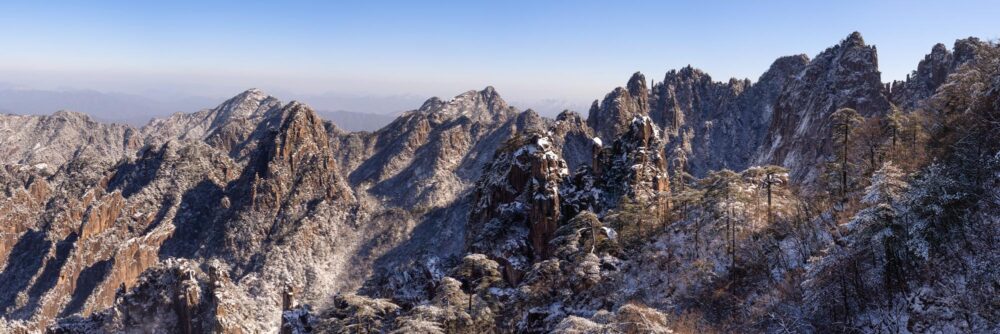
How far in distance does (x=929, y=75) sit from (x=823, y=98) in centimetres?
2059

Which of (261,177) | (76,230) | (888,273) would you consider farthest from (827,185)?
(76,230)

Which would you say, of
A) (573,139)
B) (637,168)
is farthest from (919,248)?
(573,139)

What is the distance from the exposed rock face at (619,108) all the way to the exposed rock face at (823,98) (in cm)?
4441

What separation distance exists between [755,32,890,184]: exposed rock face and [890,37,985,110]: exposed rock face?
3069 millimetres

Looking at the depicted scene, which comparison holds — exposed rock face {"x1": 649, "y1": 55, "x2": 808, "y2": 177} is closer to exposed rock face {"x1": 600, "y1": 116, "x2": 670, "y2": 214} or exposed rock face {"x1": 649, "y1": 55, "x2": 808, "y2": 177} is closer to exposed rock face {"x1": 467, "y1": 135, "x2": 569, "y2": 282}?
exposed rock face {"x1": 600, "y1": 116, "x2": 670, "y2": 214}

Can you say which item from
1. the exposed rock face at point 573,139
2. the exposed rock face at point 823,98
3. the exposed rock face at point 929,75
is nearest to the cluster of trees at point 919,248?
the exposed rock face at point 823,98

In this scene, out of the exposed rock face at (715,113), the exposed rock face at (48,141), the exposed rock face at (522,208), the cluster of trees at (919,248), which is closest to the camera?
the cluster of trees at (919,248)

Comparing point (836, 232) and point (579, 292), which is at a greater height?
point (836, 232)

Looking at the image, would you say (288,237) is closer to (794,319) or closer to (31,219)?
(31,219)

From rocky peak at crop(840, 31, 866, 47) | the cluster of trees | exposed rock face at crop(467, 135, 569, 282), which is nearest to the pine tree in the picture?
the cluster of trees

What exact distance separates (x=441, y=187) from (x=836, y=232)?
4248 inches

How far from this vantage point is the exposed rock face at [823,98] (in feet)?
304

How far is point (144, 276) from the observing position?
61438 mm

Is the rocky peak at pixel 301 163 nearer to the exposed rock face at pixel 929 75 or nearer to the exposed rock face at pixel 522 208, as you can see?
the exposed rock face at pixel 522 208
